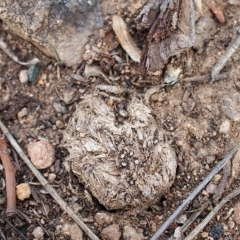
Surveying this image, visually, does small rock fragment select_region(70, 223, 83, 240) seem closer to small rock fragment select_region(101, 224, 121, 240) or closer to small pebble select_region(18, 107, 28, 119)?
small rock fragment select_region(101, 224, 121, 240)

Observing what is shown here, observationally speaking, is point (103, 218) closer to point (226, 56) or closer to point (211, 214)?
point (211, 214)

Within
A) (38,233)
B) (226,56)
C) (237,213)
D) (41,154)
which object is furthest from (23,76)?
(237,213)

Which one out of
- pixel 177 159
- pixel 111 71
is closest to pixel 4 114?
pixel 111 71

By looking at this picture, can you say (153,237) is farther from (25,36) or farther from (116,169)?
(25,36)

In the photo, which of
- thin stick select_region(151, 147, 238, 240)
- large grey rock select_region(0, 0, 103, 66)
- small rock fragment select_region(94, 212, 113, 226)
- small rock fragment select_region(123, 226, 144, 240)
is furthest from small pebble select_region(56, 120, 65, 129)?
thin stick select_region(151, 147, 238, 240)

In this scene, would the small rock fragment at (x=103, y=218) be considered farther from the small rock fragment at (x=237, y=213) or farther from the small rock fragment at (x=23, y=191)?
the small rock fragment at (x=237, y=213)

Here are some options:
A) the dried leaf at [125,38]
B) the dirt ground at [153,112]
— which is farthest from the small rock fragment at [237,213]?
the dried leaf at [125,38]
